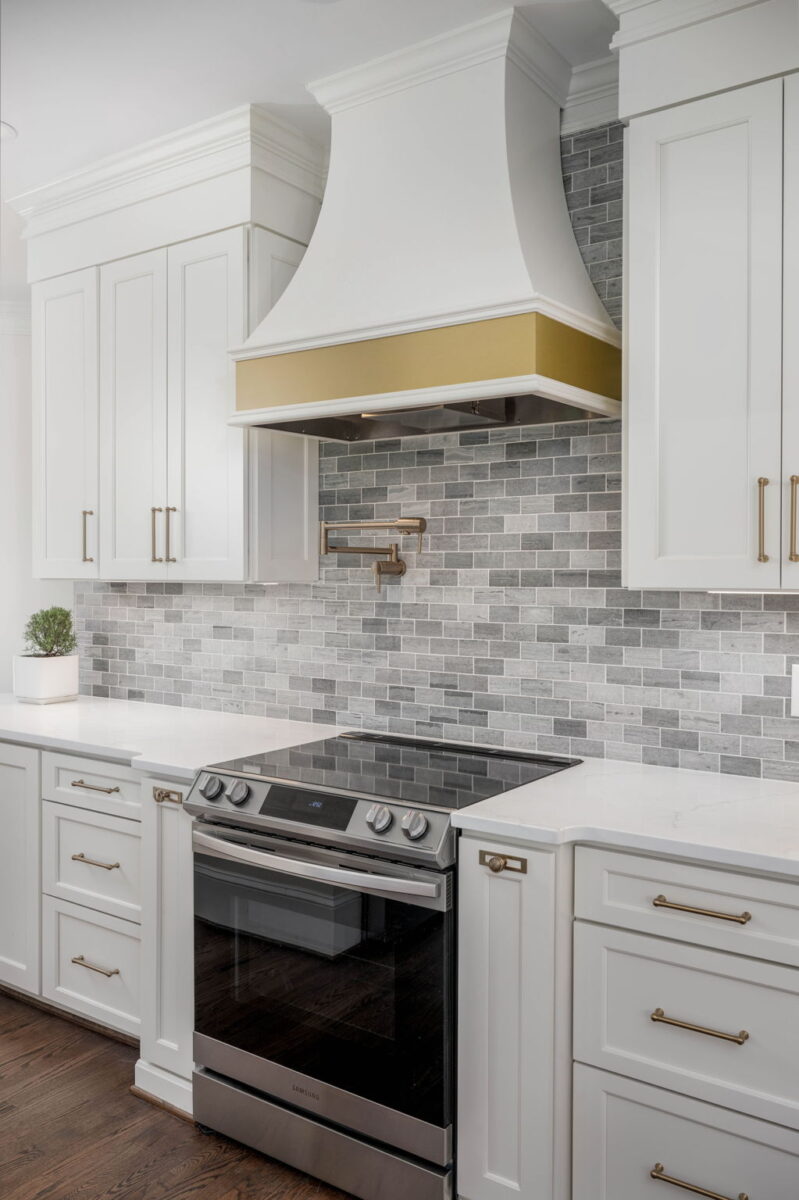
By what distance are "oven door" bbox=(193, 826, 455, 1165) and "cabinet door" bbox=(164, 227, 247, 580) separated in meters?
0.96

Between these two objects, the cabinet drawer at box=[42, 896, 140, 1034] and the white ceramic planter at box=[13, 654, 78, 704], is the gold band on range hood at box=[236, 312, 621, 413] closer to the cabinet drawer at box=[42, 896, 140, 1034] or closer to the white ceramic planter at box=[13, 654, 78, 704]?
the white ceramic planter at box=[13, 654, 78, 704]

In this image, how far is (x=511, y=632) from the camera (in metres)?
2.65

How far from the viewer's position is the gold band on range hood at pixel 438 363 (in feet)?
6.78

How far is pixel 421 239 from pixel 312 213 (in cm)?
85

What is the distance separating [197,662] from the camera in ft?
11.2

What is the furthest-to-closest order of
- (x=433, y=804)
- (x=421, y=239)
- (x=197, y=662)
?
(x=197, y=662) → (x=421, y=239) → (x=433, y=804)

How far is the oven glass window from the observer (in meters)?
1.97

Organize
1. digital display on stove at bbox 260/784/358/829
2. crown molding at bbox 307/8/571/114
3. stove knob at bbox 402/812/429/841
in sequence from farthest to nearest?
crown molding at bbox 307/8/571/114 < digital display on stove at bbox 260/784/358/829 < stove knob at bbox 402/812/429/841

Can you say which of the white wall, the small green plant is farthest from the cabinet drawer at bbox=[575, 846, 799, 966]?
the white wall

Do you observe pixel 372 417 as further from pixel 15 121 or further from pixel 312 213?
pixel 15 121

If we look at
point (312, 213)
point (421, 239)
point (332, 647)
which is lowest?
point (332, 647)

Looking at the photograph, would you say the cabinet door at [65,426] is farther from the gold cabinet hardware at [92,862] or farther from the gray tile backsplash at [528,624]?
the gold cabinet hardware at [92,862]

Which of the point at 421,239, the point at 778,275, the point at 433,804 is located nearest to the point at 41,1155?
the point at 433,804

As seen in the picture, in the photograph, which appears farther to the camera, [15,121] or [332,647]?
[332,647]
